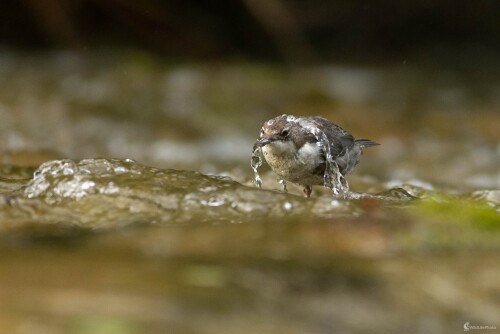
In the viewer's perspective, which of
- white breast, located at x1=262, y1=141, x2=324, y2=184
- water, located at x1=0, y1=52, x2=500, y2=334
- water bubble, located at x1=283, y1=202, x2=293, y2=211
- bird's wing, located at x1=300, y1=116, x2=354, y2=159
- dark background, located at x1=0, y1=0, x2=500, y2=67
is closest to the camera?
water, located at x1=0, y1=52, x2=500, y2=334

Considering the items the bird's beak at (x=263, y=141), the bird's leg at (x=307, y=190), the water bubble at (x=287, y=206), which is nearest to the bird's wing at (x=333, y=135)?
the bird's leg at (x=307, y=190)

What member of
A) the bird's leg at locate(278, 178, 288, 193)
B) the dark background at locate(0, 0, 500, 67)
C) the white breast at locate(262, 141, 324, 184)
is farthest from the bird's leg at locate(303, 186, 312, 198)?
the dark background at locate(0, 0, 500, 67)

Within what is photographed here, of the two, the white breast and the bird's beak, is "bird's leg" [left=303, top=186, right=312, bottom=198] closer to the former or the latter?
the white breast

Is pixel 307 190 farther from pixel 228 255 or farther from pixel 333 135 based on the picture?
pixel 228 255

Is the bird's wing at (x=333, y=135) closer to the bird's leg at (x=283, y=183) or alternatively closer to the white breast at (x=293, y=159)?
the white breast at (x=293, y=159)

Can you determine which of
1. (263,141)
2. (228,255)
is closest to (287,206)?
(228,255)

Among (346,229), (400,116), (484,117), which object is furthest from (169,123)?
(346,229)

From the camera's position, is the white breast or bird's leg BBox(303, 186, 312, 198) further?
bird's leg BBox(303, 186, 312, 198)
